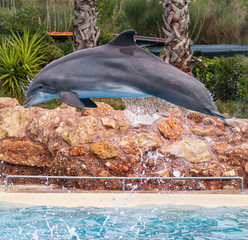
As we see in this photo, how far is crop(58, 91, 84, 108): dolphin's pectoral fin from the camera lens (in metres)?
2.82

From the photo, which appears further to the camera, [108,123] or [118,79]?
[108,123]

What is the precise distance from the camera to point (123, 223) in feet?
20.4

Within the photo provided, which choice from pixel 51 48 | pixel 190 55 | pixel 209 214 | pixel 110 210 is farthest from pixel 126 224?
pixel 51 48

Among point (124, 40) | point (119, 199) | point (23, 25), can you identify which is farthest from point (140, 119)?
point (23, 25)

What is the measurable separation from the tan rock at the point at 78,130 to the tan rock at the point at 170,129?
1.23 m

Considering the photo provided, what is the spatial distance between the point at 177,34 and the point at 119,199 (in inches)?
107

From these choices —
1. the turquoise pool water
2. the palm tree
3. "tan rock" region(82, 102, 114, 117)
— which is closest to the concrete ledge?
the turquoise pool water

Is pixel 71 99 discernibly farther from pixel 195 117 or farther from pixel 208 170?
pixel 195 117

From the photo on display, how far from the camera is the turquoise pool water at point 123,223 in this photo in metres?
5.84

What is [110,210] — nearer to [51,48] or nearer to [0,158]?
[0,158]

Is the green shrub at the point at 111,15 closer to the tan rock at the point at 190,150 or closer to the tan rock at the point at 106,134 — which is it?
the tan rock at the point at 106,134

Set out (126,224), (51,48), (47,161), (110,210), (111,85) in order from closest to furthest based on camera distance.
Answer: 1. (111,85)
2. (126,224)
3. (110,210)
4. (47,161)
5. (51,48)

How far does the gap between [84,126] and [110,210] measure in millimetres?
2180

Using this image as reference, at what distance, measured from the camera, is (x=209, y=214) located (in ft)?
21.5
